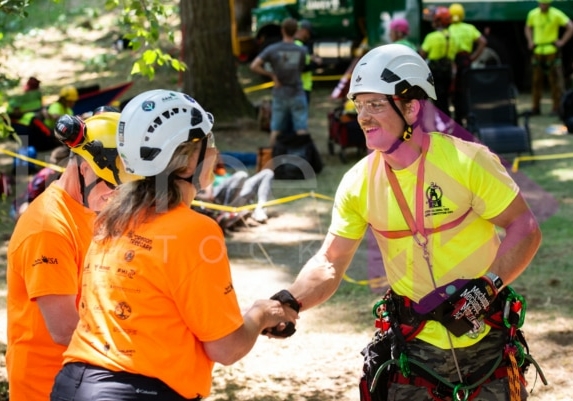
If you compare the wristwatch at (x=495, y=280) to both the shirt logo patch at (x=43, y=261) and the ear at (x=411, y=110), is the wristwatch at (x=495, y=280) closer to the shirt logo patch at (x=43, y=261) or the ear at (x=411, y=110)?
the ear at (x=411, y=110)

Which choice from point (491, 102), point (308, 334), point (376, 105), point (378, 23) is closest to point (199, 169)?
point (376, 105)

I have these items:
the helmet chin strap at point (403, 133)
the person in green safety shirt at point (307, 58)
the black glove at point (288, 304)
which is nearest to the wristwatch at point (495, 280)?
the helmet chin strap at point (403, 133)

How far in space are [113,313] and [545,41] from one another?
46.2 ft

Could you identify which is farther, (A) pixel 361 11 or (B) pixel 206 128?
(A) pixel 361 11

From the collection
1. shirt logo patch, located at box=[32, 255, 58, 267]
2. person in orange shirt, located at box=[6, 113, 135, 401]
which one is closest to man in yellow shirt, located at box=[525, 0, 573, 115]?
person in orange shirt, located at box=[6, 113, 135, 401]

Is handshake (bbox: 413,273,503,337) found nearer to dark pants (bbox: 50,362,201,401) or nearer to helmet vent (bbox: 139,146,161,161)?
dark pants (bbox: 50,362,201,401)

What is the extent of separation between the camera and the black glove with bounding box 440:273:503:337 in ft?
12.3

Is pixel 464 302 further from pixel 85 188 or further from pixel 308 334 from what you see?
pixel 308 334

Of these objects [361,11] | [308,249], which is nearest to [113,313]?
[308,249]

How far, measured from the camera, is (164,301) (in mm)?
3057

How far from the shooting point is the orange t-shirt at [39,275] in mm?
3564

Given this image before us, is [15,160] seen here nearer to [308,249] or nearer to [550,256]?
[308,249]

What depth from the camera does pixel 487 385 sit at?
13.0ft

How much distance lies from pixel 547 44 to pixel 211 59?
5385mm
